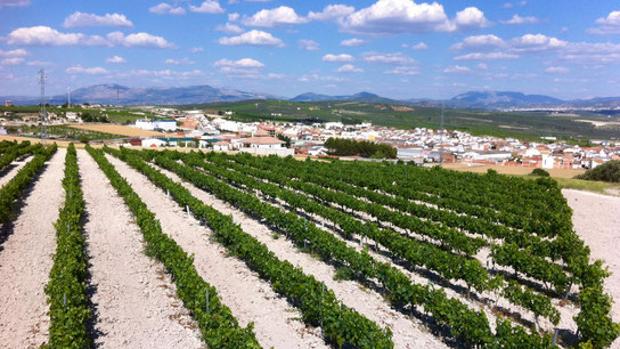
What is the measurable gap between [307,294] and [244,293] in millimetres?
2601

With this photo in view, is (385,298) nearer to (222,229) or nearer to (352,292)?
(352,292)

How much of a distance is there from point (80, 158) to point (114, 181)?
2209 centimetres

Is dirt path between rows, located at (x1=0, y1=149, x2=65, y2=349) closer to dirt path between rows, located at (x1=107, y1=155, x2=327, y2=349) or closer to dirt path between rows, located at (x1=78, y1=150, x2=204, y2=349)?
dirt path between rows, located at (x1=78, y1=150, x2=204, y2=349)

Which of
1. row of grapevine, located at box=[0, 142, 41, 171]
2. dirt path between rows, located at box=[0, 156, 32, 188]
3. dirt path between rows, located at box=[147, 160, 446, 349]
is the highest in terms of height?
row of grapevine, located at box=[0, 142, 41, 171]

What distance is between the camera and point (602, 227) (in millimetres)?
25781

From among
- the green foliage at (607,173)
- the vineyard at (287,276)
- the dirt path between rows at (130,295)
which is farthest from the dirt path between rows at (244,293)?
the green foliage at (607,173)

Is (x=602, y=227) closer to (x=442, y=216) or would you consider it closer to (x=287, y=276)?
(x=442, y=216)

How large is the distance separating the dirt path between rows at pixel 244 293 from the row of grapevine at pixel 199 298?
822 mm

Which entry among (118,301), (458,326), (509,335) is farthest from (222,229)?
(509,335)

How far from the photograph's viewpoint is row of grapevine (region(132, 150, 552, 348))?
10.9m

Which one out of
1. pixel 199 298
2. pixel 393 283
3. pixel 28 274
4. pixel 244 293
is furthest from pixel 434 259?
pixel 28 274

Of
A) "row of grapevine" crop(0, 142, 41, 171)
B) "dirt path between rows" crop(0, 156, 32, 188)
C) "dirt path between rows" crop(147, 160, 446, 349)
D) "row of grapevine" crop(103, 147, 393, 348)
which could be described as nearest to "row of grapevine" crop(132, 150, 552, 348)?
"dirt path between rows" crop(147, 160, 446, 349)

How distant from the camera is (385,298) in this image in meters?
14.5

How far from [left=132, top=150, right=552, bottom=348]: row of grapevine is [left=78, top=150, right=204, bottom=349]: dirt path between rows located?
545cm
